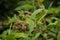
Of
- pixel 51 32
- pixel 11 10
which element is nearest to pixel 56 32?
pixel 51 32

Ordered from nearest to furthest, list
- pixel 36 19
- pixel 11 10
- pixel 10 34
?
1. pixel 36 19
2. pixel 10 34
3. pixel 11 10

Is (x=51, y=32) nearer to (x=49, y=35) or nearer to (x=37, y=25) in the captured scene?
(x=49, y=35)

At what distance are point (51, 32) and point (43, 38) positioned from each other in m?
0.07

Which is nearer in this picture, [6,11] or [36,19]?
[36,19]

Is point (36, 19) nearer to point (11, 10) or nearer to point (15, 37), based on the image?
point (15, 37)

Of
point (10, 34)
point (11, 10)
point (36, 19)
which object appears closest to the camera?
point (36, 19)

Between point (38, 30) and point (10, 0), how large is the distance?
9.71 ft

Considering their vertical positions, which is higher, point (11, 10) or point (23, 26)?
point (11, 10)

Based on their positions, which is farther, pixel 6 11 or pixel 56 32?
pixel 6 11

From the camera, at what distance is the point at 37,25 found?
143cm

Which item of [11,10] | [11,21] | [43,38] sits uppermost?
[11,10]

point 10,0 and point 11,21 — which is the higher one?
point 10,0

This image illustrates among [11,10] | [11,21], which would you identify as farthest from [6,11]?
[11,21]

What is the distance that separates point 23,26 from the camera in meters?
1.44
